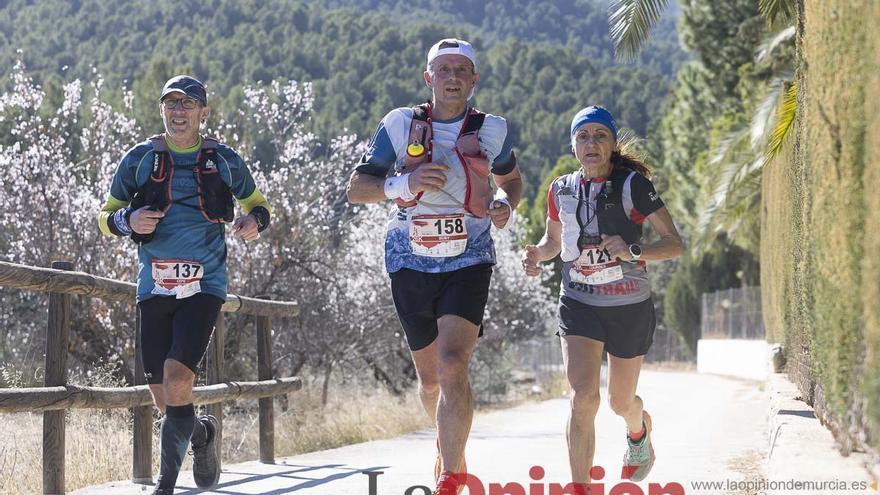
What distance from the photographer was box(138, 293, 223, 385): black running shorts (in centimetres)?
714

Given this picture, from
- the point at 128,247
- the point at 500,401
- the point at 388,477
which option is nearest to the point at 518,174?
the point at 388,477

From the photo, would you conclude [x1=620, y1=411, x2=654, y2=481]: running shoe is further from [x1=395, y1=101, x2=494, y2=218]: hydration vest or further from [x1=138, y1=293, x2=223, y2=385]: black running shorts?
[x1=138, y1=293, x2=223, y2=385]: black running shorts

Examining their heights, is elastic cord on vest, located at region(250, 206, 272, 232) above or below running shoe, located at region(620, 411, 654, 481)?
above

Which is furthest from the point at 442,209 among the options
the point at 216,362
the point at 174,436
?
the point at 216,362

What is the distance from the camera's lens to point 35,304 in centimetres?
1714

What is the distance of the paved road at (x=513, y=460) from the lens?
8.66 meters

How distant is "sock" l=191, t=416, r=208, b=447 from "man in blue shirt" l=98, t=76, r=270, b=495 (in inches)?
25.4

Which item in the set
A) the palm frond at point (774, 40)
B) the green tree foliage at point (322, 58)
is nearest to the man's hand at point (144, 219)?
the palm frond at point (774, 40)

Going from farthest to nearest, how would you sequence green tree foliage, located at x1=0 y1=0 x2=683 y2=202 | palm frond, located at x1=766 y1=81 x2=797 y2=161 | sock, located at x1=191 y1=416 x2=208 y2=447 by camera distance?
green tree foliage, located at x1=0 y1=0 x2=683 y2=202 < palm frond, located at x1=766 y1=81 x2=797 y2=161 < sock, located at x1=191 y1=416 x2=208 y2=447

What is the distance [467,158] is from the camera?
6762 mm

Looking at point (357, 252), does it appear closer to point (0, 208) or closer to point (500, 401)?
point (500, 401)

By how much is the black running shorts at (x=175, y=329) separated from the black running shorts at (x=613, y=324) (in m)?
1.82

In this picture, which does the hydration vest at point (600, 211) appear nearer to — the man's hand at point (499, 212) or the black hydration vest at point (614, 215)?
the black hydration vest at point (614, 215)

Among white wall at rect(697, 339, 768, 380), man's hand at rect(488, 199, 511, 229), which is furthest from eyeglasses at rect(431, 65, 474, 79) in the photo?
white wall at rect(697, 339, 768, 380)
